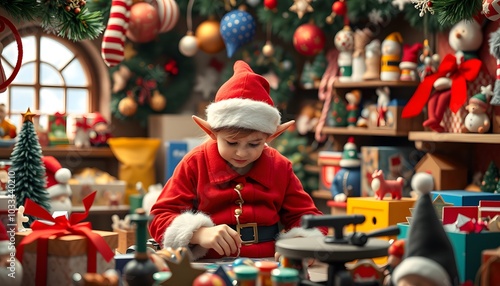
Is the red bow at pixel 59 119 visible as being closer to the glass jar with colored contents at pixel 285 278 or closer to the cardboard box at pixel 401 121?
the cardboard box at pixel 401 121

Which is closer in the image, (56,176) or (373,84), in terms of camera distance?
(56,176)

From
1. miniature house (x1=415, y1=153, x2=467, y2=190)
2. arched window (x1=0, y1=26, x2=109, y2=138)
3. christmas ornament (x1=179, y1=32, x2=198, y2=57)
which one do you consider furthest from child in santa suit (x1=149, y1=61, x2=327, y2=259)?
arched window (x1=0, y1=26, x2=109, y2=138)

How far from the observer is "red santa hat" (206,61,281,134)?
7.91 ft

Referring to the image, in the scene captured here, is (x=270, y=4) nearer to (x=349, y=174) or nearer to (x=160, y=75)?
(x=160, y=75)

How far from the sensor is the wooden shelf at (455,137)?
3412 mm

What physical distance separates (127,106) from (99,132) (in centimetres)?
24

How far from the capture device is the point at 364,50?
14.6 ft

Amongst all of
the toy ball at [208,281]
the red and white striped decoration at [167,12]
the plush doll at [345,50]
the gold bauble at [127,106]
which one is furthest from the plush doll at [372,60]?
the toy ball at [208,281]

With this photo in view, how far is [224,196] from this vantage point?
2.50 meters

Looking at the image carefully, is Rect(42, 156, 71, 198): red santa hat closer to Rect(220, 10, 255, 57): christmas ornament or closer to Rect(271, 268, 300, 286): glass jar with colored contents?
Rect(220, 10, 255, 57): christmas ornament

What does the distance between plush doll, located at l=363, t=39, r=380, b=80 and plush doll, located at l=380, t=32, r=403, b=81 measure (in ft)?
0.25

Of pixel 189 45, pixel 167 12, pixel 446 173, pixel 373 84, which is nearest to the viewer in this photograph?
pixel 446 173

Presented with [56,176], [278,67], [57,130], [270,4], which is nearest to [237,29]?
[270,4]

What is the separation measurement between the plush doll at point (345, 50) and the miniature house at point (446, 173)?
89cm
